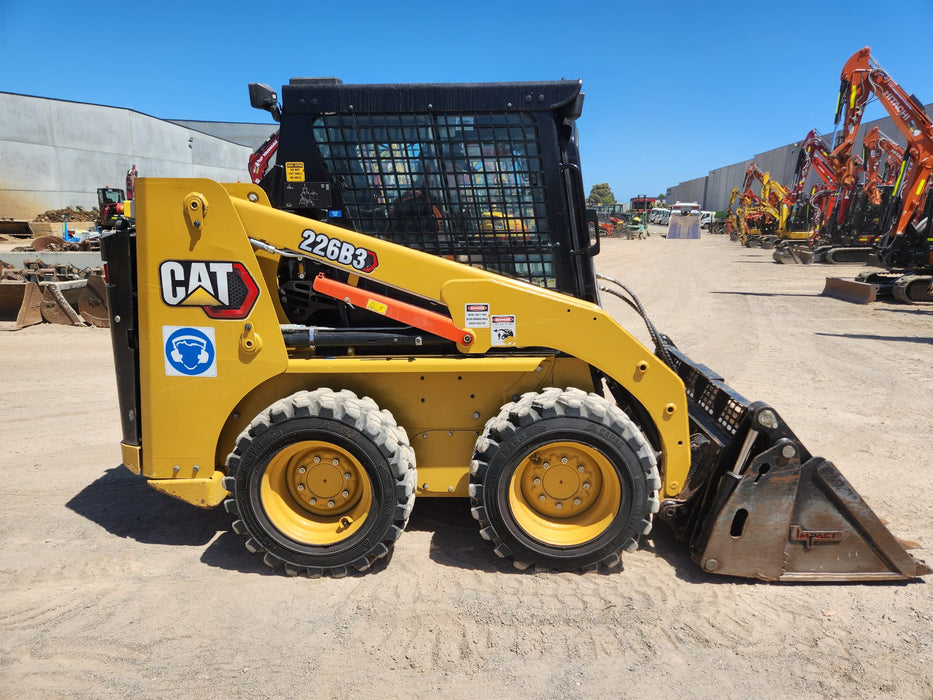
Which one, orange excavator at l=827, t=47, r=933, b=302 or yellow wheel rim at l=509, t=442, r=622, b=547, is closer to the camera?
yellow wheel rim at l=509, t=442, r=622, b=547

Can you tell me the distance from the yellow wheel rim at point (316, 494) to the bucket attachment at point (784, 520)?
1850 millimetres

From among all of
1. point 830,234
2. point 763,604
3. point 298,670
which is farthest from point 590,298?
point 830,234

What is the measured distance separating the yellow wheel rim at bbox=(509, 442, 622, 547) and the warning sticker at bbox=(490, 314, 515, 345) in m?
0.60

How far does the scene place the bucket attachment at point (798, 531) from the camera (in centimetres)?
Result: 304

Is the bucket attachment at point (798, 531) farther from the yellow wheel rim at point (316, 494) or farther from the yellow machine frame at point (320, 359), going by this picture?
the yellow wheel rim at point (316, 494)

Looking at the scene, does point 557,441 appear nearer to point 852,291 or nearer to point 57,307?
point 57,307

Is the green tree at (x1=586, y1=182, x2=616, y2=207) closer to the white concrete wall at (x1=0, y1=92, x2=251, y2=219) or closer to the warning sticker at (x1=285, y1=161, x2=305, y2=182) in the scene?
the white concrete wall at (x1=0, y1=92, x2=251, y2=219)

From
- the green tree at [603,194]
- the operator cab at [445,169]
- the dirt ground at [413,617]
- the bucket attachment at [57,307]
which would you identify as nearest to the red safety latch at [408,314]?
the operator cab at [445,169]

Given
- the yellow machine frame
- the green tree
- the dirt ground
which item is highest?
the green tree

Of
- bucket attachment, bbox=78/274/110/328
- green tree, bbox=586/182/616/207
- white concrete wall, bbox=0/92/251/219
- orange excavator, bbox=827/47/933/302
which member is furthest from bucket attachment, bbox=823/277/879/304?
green tree, bbox=586/182/616/207

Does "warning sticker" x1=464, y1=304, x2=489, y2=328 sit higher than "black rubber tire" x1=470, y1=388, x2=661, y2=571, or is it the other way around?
"warning sticker" x1=464, y1=304, x2=489, y2=328

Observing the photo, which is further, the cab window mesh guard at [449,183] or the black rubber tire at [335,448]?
the cab window mesh guard at [449,183]

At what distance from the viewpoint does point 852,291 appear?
1344 cm

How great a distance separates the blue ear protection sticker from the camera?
317cm
